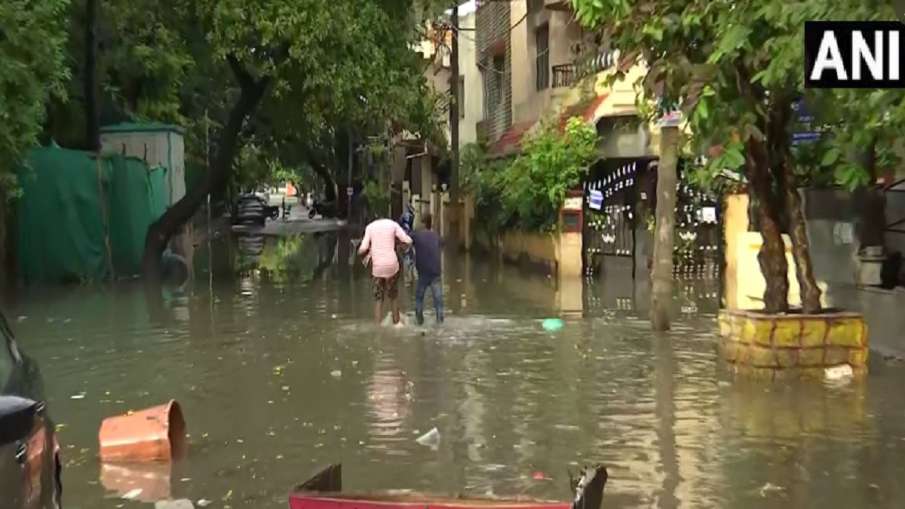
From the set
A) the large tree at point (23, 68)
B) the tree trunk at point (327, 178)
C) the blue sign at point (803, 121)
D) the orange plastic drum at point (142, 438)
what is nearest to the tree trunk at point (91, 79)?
the large tree at point (23, 68)

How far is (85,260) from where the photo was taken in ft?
76.7

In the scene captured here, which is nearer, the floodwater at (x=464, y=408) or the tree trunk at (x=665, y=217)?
the floodwater at (x=464, y=408)

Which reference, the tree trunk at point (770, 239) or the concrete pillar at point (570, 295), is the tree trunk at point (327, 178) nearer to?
the concrete pillar at point (570, 295)

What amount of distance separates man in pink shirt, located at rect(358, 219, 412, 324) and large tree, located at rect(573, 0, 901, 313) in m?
5.11

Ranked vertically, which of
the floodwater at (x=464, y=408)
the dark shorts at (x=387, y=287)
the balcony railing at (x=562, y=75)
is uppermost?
the balcony railing at (x=562, y=75)

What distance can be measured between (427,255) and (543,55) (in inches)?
607

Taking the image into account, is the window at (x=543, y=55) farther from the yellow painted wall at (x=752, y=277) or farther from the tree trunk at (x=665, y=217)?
the tree trunk at (x=665, y=217)

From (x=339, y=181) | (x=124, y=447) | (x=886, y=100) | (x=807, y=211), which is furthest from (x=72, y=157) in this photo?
(x=339, y=181)

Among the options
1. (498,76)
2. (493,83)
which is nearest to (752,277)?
(498,76)

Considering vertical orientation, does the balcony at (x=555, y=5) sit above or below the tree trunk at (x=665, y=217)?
above

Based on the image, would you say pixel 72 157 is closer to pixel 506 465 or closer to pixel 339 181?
pixel 506 465

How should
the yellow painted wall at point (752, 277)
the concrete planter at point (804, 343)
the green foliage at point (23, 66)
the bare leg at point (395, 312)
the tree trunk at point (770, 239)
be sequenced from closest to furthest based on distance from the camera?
the concrete planter at point (804, 343) < the tree trunk at point (770, 239) < the yellow painted wall at point (752, 277) < the green foliage at point (23, 66) < the bare leg at point (395, 312)

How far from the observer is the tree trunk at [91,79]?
2395 cm

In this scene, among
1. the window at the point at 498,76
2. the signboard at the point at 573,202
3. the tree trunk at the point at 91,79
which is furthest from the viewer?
the window at the point at 498,76
